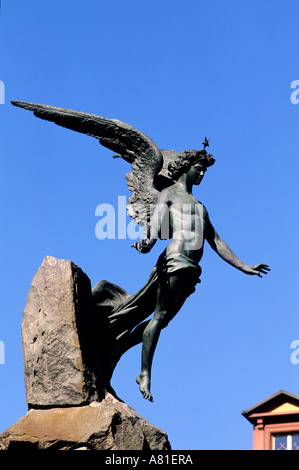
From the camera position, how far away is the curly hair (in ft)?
46.5

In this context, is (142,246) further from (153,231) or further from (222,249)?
(222,249)

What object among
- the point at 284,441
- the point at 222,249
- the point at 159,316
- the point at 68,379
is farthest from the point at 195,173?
the point at 284,441

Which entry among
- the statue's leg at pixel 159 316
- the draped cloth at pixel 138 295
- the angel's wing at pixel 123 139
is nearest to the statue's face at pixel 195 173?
the angel's wing at pixel 123 139

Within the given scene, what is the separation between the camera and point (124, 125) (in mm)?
14352

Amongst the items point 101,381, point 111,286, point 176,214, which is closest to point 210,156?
point 176,214

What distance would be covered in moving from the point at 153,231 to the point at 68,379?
Result: 169 cm

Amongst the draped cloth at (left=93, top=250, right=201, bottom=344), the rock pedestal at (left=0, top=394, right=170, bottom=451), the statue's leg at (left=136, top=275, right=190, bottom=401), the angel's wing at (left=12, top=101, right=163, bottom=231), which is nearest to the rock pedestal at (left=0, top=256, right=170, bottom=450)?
the rock pedestal at (left=0, top=394, right=170, bottom=451)

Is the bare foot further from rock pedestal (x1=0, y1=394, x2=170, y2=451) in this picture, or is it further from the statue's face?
the statue's face

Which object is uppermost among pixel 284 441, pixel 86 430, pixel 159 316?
pixel 159 316

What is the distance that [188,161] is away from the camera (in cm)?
1416

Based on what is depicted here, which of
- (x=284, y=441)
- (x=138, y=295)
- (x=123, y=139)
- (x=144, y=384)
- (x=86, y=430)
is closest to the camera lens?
(x=86, y=430)

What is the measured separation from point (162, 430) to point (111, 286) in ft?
5.48

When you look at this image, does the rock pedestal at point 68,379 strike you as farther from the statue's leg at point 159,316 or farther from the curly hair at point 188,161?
the curly hair at point 188,161
